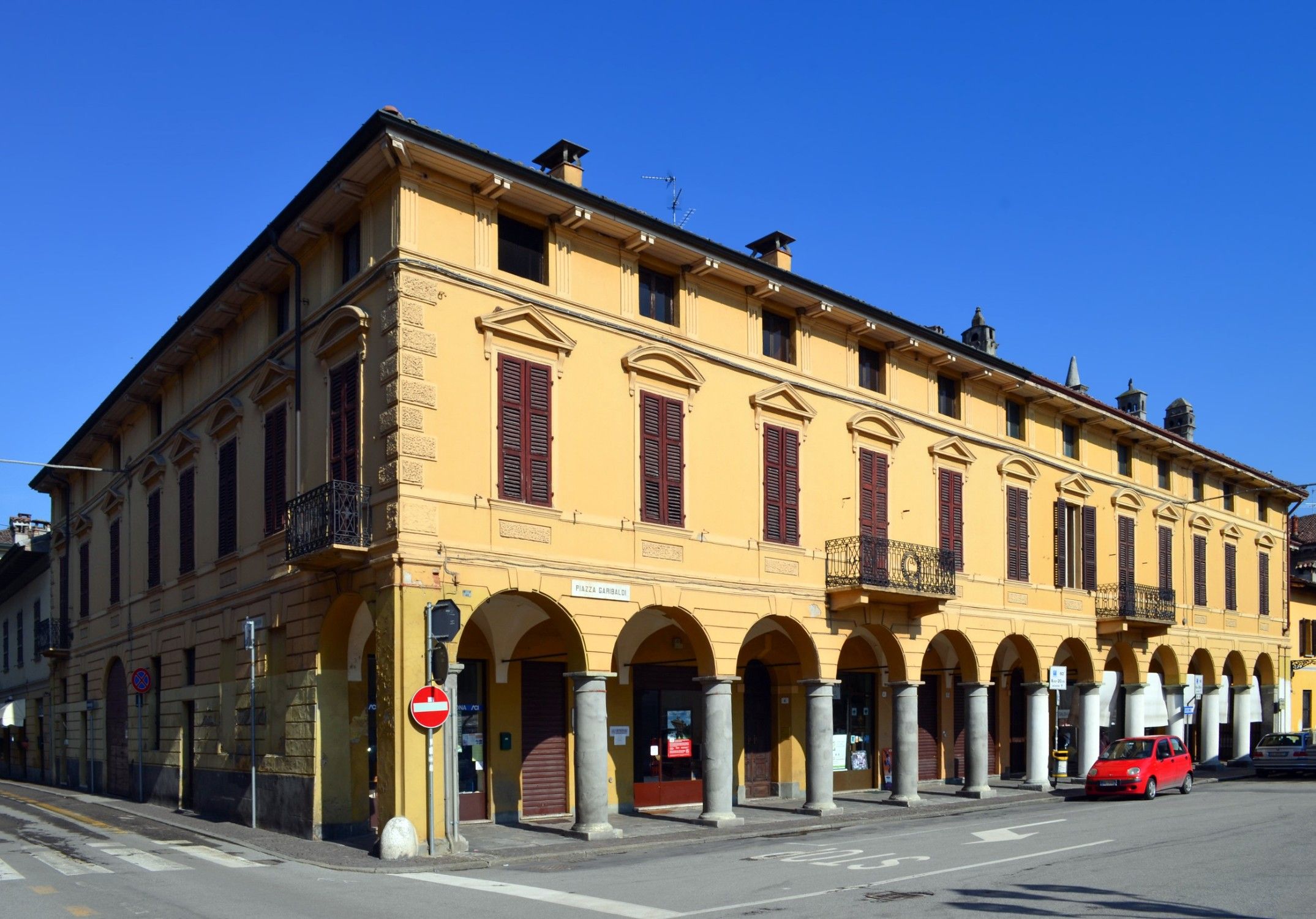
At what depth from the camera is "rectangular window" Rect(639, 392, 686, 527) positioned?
21.4 metres

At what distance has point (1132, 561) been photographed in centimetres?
3444

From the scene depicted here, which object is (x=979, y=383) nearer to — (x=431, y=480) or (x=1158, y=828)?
(x=1158, y=828)

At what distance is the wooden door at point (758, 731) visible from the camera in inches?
1052

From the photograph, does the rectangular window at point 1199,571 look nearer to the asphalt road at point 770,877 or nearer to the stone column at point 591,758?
the asphalt road at point 770,877

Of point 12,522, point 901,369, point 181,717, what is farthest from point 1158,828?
Answer: point 12,522

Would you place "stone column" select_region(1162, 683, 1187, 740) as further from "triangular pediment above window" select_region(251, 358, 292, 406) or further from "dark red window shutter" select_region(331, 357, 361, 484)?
"triangular pediment above window" select_region(251, 358, 292, 406)

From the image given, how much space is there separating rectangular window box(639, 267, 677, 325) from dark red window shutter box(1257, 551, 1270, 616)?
1144 inches

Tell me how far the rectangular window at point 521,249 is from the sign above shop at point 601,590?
4925 millimetres

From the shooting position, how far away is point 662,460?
2161 cm

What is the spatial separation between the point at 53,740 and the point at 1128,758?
3065 centimetres

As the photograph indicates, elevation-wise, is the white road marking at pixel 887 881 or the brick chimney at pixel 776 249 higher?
the brick chimney at pixel 776 249

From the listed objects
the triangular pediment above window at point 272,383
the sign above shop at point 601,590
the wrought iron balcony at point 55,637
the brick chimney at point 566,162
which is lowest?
the wrought iron balcony at point 55,637

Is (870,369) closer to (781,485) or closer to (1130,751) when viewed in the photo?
(781,485)

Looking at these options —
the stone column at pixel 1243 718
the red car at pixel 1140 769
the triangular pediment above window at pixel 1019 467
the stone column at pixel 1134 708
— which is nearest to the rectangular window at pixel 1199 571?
the stone column at pixel 1243 718
